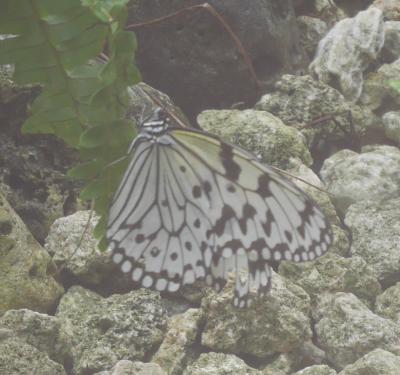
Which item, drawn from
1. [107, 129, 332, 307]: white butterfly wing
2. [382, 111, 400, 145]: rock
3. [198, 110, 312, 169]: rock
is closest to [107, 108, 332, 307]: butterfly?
[107, 129, 332, 307]: white butterfly wing

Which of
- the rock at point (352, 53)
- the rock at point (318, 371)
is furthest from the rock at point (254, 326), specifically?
the rock at point (352, 53)

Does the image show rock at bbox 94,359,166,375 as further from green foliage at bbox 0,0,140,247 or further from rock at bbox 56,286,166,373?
green foliage at bbox 0,0,140,247

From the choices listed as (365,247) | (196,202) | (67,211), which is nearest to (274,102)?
(365,247)

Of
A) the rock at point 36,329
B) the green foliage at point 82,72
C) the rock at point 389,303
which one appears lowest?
the rock at point 389,303

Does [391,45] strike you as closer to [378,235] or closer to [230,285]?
[378,235]

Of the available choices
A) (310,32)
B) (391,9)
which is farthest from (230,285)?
(391,9)

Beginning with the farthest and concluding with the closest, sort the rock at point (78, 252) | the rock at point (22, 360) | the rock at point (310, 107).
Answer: the rock at point (310, 107), the rock at point (78, 252), the rock at point (22, 360)

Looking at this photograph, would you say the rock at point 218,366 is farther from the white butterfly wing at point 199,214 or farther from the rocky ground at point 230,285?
the white butterfly wing at point 199,214
